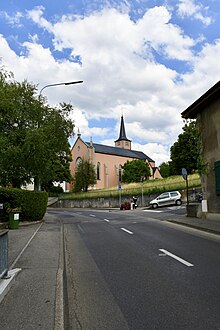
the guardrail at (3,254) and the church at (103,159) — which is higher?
the church at (103,159)

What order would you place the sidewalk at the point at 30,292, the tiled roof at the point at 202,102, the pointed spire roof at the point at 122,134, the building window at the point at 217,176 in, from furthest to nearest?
the pointed spire roof at the point at 122,134
the building window at the point at 217,176
the tiled roof at the point at 202,102
the sidewalk at the point at 30,292

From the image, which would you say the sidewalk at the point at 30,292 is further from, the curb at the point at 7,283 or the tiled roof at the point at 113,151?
the tiled roof at the point at 113,151

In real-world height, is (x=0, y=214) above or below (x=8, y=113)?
below

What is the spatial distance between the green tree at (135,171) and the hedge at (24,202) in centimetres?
6645

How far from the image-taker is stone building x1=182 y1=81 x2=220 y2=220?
1777 cm

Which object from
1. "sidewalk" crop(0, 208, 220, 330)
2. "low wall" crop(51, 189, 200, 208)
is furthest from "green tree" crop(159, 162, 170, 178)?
"sidewalk" crop(0, 208, 220, 330)

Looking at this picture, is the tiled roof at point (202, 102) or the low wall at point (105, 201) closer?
the tiled roof at point (202, 102)

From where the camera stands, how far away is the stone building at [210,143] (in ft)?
Answer: 58.3

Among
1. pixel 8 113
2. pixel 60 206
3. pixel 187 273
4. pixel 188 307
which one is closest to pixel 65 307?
pixel 188 307

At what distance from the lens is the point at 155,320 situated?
176 inches

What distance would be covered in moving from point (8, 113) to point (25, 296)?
17342 millimetres

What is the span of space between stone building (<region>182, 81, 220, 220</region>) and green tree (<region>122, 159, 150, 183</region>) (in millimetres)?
68384

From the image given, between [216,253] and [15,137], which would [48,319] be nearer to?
[216,253]

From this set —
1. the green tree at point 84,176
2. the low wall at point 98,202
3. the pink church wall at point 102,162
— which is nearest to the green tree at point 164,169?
the pink church wall at point 102,162
